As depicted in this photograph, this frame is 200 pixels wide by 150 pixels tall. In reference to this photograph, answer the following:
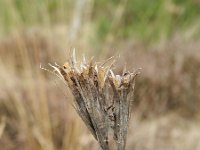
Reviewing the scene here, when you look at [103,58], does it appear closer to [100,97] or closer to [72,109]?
[72,109]

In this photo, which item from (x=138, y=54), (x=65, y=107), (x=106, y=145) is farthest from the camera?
(x=138, y=54)

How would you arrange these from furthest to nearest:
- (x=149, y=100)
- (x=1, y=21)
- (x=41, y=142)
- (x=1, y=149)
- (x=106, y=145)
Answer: (x=1, y=21) → (x=149, y=100) → (x=1, y=149) → (x=41, y=142) → (x=106, y=145)

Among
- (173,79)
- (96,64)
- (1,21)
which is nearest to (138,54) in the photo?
(173,79)

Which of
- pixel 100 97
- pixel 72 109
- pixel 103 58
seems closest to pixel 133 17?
pixel 103 58

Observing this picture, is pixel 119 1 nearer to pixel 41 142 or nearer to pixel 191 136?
pixel 191 136

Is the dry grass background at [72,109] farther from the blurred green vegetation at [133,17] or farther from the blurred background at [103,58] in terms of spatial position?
the blurred green vegetation at [133,17]

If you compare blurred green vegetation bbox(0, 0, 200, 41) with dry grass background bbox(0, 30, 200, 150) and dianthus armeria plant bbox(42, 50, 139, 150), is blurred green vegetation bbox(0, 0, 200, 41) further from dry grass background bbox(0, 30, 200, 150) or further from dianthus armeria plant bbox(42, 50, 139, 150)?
dianthus armeria plant bbox(42, 50, 139, 150)
